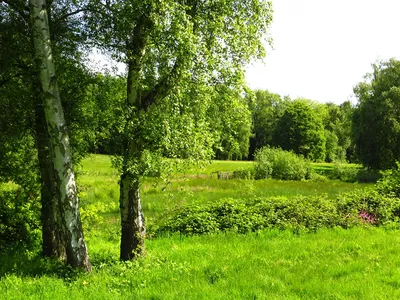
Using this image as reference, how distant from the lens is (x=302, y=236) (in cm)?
1067

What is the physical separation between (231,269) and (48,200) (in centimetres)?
484

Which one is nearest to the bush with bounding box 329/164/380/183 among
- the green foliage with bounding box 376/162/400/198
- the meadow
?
the green foliage with bounding box 376/162/400/198

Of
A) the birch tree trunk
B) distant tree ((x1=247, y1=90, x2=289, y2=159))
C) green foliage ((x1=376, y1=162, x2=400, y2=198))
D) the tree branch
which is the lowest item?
green foliage ((x1=376, y1=162, x2=400, y2=198))

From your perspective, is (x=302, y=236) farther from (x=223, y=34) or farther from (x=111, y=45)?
(x=111, y=45)

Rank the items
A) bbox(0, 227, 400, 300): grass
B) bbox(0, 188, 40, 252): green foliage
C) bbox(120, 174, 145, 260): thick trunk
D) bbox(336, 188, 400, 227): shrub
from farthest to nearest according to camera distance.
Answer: bbox(336, 188, 400, 227): shrub < bbox(0, 188, 40, 252): green foliage < bbox(120, 174, 145, 260): thick trunk < bbox(0, 227, 400, 300): grass

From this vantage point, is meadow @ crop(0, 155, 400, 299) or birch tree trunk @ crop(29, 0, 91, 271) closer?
meadow @ crop(0, 155, 400, 299)

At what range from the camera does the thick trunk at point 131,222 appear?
325 inches

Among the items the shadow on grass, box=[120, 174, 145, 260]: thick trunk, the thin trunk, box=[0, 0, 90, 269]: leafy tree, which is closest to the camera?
box=[0, 0, 90, 269]: leafy tree

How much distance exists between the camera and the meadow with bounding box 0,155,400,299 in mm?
6000

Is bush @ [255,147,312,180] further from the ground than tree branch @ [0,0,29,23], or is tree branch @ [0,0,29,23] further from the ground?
tree branch @ [0,0,29,23]

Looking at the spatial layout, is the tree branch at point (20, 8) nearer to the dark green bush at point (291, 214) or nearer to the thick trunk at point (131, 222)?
the thick trunk at point (131, 222)

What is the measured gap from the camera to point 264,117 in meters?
84.9

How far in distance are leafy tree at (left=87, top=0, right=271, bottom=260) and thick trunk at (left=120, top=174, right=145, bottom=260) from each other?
12cm

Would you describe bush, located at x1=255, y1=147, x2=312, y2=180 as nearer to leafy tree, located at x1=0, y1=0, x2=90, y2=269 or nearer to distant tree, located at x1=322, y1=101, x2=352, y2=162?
leafy tree, located at x1=0, y1=0, x2=90, y2=269
